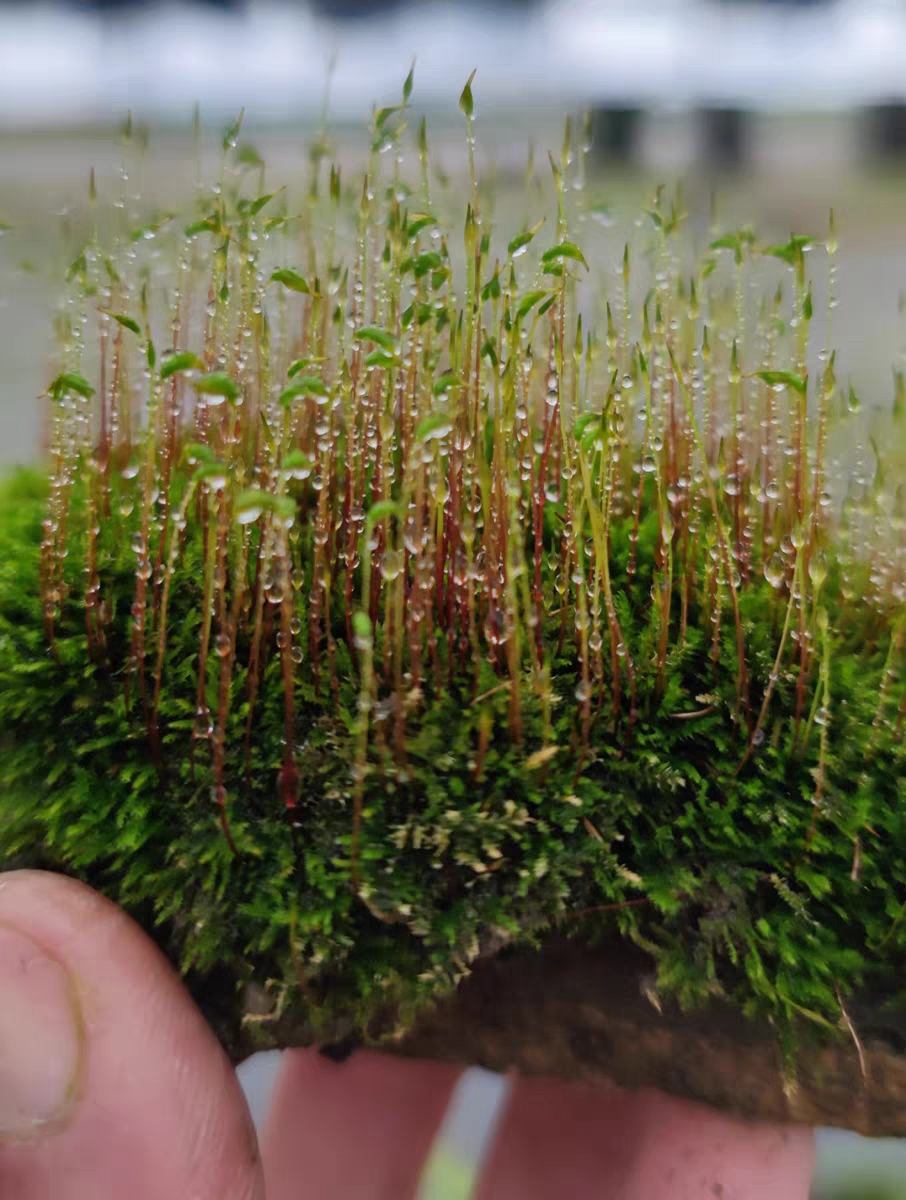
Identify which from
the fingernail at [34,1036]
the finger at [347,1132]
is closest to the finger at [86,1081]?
the fingernail at [34,1036]

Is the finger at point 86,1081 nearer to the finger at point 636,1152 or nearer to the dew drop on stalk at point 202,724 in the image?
the dew drop on stalk at point 202,724

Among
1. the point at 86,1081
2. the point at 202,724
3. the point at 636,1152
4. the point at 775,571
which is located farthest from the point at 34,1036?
the point at 775,571

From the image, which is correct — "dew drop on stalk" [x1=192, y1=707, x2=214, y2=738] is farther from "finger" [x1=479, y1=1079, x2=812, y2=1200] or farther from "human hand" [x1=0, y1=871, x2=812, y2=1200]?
"finger" [x1=479, y1=1079, x2=812, y2=1200]

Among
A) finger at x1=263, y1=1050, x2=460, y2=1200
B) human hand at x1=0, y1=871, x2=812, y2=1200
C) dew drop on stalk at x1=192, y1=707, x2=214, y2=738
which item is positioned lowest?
finger at x1=263, y1=1050, x2=460, y2=1200

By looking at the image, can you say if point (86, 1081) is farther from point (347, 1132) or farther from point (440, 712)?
point (347, 1132)

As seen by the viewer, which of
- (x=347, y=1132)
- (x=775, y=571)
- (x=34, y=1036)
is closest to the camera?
(x=34, y=1036)

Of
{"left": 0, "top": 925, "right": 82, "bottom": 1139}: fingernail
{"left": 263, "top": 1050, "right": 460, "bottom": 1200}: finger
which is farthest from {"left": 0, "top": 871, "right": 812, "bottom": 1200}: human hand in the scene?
{"left": 263, "top": 1050, "right": 460, "bottom": 1200}: finger
